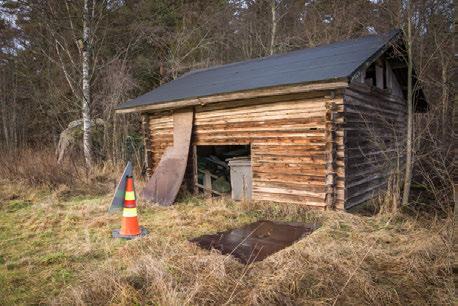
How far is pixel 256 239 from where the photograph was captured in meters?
5.53

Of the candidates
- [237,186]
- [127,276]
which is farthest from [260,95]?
[127,276]

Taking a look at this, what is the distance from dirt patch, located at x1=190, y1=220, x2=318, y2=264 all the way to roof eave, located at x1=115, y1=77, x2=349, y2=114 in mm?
2433

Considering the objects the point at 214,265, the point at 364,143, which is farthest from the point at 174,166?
the point at 214,265

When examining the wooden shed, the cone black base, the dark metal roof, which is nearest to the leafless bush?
the dark metal roof

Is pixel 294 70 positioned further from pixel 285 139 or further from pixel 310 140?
pixel 310 140

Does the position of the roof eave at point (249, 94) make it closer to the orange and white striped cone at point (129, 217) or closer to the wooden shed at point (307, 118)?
the wooden shed at point (307, 118)

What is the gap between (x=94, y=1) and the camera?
13.0m

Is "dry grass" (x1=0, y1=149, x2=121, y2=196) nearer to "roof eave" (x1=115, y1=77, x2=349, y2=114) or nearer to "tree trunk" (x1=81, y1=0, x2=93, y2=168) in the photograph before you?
"tree trunk" (x1=81, y1=0, x2=93, y2=168)

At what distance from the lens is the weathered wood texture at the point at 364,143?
23.2ft

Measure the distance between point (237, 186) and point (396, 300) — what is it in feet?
17.9

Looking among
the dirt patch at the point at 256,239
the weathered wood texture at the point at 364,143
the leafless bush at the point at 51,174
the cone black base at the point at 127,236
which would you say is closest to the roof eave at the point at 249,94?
the weathered wood texture at the point at 364,143

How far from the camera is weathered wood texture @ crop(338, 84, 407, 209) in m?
7.07

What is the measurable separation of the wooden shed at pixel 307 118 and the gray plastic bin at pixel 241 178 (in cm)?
38

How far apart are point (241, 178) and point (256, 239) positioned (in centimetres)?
306
